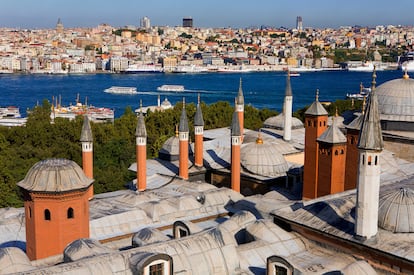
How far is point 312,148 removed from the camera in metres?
13.7

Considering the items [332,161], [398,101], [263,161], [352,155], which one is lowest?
[263,161]

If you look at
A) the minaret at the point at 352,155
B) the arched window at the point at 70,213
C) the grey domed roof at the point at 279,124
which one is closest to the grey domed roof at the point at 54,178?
the arched window at the point at 70,213

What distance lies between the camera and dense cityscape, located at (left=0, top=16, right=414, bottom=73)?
102m

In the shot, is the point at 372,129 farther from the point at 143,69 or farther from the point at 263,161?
the point at 143,69

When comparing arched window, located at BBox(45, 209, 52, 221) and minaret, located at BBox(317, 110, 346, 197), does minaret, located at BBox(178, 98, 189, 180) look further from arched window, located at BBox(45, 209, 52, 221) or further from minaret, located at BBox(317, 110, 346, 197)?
arched window, located at BBox(45, 209, 52, 221)

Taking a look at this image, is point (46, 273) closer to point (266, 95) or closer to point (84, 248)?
point (84, 248)

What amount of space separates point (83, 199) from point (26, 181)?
0.94 metres

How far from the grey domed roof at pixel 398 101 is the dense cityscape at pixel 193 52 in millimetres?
71641

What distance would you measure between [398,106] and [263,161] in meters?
3.71

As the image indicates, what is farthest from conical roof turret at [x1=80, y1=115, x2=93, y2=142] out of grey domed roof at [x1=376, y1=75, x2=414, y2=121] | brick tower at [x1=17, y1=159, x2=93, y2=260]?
grey domed roof at [x1=376, y1=75, x2=414, y2=121]

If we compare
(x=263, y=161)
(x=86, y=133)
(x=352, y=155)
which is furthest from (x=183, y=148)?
(x=352, y=155)

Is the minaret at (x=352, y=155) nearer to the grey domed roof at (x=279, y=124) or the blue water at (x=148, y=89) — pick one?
the grey domed roof at (x=279, y=124)

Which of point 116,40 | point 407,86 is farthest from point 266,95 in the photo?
point 116,40

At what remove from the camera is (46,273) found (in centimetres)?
744
